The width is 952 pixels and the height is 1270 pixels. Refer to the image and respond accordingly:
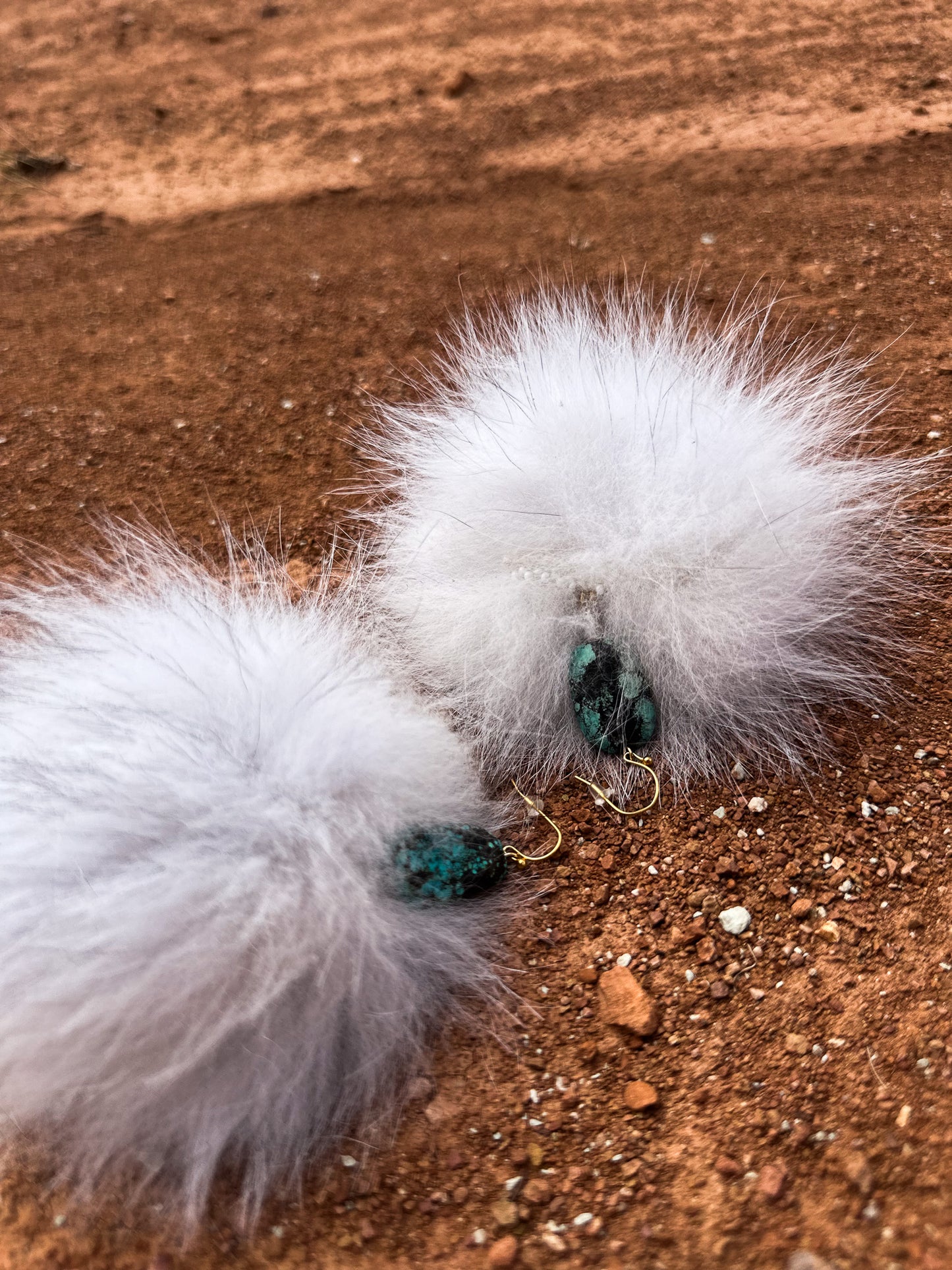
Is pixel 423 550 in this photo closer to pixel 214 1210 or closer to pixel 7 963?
pixel 7 963

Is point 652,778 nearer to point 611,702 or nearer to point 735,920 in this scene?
point 611,702

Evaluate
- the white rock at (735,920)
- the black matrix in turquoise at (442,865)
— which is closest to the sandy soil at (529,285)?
the white rock at (735,920)

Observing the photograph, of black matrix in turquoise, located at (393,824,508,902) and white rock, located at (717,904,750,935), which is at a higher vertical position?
black matrix in turquoise, located at (393,824,508,902)

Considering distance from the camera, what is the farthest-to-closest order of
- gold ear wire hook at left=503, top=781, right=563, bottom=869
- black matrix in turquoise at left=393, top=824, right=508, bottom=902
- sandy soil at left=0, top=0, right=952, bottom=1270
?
gold ear wire hook at left=503, top=781, right=563, bottom=869 < black matrix in turquoise at left=393, top=824, right=508, bottom=902 < sandy soil at left=0, top=0, right=952, bottom=1270

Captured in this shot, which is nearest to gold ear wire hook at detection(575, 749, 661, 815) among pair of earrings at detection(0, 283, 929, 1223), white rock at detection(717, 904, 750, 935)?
pair of earrings at detection(0, 283, 929, 1223)

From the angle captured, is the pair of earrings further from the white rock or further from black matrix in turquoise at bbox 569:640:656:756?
the white rock

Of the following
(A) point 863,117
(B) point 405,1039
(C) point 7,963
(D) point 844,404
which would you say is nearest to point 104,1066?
(C) point 7,963
